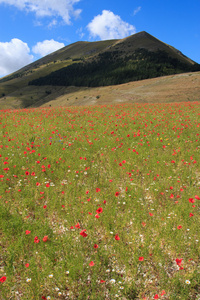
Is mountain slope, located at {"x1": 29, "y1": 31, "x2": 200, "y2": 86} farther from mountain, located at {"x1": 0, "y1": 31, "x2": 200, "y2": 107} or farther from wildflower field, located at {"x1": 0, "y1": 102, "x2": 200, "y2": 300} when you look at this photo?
wildflower field, located at {"x1": 0, "y1": 102, "x2": 200, "y2": 300}

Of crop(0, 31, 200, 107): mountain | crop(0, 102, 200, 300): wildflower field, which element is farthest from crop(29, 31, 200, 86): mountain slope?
crop(0, 102, 200, 300): wildflower field

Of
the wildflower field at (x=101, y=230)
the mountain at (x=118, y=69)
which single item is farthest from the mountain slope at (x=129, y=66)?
the wildflower field at (x=101, y=230)

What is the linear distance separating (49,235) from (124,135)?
24.7ft

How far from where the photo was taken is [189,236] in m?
3.86

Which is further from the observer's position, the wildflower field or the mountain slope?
the mountain slope

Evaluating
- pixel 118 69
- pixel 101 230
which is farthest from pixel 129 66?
pixel 101 230

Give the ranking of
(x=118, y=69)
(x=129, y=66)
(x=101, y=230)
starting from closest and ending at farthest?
(x=101, y=230) → (x=129, y=66) → (x=118, y=69)

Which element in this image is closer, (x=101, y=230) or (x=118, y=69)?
(x=101, y=230)

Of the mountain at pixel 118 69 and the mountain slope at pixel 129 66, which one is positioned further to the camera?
the mountain at pixel 118 69

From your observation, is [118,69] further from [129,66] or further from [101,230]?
[101,230]

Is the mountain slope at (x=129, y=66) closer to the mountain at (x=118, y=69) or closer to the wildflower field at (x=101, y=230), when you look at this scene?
the mountain at (x=118, y=69)

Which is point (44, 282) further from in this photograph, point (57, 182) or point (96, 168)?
point (96, 168)

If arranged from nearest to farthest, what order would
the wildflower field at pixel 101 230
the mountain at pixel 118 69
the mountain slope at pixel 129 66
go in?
the wildflower field at pixel 101 230, the mountain slope at pixel 129 66, the mountain at pixel 118 69

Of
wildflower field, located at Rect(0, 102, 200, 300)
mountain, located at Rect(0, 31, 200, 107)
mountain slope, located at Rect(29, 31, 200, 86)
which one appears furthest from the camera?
mountain, located at Rect(0, 31, 200, 107)
